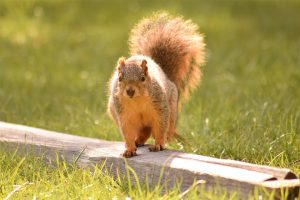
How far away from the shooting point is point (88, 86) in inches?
260

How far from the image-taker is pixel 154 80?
3.77 metres

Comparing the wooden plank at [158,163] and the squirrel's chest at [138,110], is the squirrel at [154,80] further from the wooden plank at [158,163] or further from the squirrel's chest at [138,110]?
the wooden plank at [158,163]

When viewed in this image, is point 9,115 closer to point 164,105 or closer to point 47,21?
point 164,105

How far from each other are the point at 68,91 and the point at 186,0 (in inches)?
168

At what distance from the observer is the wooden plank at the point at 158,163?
303 centimetres

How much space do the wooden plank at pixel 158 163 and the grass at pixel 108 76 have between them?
107 mm

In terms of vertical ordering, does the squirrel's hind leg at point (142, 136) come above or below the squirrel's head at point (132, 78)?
below

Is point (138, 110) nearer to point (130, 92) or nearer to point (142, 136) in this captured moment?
point (130, 92)

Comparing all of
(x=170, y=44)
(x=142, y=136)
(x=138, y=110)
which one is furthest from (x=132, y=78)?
(x=170, y=44)

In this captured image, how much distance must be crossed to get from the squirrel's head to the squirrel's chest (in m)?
0.06

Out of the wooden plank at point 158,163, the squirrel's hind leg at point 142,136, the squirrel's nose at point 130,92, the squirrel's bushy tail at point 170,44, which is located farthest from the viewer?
the squirrel's bushy tail at point 170,44

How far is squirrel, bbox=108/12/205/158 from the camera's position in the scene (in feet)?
11.9

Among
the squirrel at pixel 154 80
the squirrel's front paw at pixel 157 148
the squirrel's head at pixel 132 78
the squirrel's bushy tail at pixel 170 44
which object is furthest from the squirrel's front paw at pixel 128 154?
the squirrel's bushy tail at pixel 170 44

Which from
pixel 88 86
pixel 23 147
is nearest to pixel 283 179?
pixel 23 147
